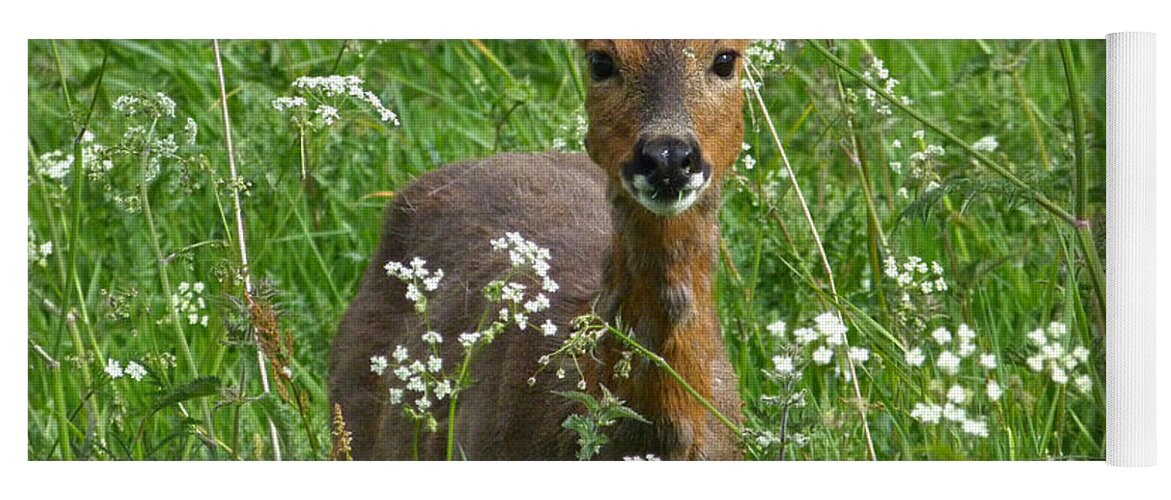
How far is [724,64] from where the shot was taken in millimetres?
5082

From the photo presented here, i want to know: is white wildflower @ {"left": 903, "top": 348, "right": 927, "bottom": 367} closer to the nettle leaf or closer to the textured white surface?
the textured white surface

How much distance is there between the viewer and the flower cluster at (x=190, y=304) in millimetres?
5309

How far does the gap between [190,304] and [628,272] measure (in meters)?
1.20

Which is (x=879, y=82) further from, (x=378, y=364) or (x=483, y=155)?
(x=378, y=364)

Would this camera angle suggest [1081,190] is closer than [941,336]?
Yes

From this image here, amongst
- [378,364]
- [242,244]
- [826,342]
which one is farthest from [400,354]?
[826,342]

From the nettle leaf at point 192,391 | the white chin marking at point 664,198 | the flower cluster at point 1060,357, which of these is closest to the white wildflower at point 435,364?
the nettle leaf at point 192,391

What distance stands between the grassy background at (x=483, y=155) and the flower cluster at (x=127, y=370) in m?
0.06

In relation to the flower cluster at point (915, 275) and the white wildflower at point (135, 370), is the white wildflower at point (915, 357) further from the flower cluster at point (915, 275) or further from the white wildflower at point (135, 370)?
the white wildflower at point (135, 370)

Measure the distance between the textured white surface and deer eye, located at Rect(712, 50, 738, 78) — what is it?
0.91m

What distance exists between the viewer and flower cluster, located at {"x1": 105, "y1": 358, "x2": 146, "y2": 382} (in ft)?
16.9

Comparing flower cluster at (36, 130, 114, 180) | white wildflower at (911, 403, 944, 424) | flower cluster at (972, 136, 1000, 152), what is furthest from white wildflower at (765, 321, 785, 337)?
flower cluster at (36, 130, 114, 180)

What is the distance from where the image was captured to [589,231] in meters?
5.57
